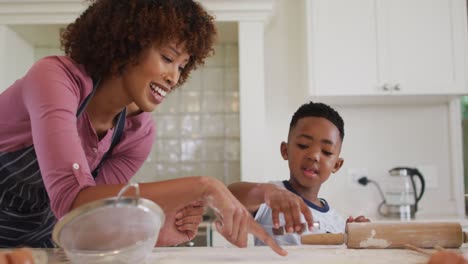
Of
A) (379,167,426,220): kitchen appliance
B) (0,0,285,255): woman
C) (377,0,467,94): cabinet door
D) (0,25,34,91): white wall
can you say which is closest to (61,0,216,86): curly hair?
(0,0,285,255): woman

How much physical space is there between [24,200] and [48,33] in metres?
1.89

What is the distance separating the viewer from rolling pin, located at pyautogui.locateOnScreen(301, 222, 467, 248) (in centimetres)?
92

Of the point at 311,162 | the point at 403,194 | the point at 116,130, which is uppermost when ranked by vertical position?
the point at 116,130

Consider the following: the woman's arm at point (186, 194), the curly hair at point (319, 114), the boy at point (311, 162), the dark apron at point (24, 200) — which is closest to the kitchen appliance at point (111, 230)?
the woman's arm at point (186, 194)

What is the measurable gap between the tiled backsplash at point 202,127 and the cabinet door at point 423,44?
84 cm

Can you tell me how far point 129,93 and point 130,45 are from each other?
4.0 inches

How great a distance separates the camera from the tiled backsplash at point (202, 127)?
2.83m

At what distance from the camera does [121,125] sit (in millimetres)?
1142

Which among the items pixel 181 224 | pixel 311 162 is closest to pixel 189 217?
pixel 181 224

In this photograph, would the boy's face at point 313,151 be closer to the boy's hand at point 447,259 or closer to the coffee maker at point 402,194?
the boy's hand at point 447,259

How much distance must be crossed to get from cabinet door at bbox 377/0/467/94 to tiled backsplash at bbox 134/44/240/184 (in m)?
0.84

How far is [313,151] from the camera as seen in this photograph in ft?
4.73

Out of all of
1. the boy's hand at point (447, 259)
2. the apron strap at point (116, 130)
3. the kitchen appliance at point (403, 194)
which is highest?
the apron strap at point (116, 130)

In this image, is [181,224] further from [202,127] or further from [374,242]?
[202,127]
